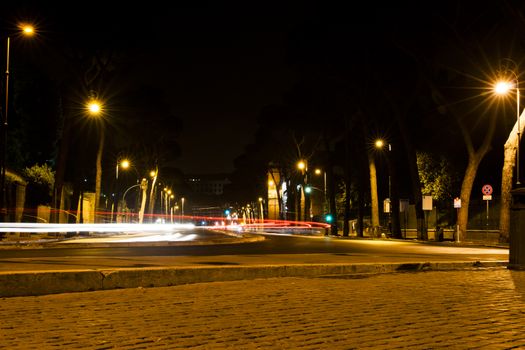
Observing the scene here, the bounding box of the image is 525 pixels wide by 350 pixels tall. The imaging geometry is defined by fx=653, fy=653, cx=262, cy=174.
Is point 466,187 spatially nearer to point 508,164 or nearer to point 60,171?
point 508,164

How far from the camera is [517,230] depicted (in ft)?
45.6

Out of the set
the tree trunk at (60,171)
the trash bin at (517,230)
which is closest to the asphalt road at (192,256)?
the trash bin at (517,230)

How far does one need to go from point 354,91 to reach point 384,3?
35.0 ft

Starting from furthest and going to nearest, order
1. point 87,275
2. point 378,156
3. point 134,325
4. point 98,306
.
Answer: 1. point 378,156
2. point 87,275
3. point 98,306
4. point 134,325

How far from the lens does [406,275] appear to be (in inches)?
521

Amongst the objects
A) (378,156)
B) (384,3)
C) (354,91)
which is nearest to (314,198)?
(378,156)

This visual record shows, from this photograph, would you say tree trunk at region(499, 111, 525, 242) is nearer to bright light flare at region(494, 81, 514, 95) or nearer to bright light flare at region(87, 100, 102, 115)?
bright light flare at region(494, 81, 514, 95)

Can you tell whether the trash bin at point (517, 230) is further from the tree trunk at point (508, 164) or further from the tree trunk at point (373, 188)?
the tree trunk at point (373, 188)

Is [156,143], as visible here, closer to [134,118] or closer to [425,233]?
[134,118]

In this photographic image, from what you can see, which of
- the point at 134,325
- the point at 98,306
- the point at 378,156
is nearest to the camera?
the point at 134,325

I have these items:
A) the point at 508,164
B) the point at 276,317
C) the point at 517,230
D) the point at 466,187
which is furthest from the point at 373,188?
the point at 276,317

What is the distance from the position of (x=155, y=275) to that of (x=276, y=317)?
12.9 ft

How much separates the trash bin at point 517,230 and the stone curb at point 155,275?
147 cm

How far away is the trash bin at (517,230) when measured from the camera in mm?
13695
